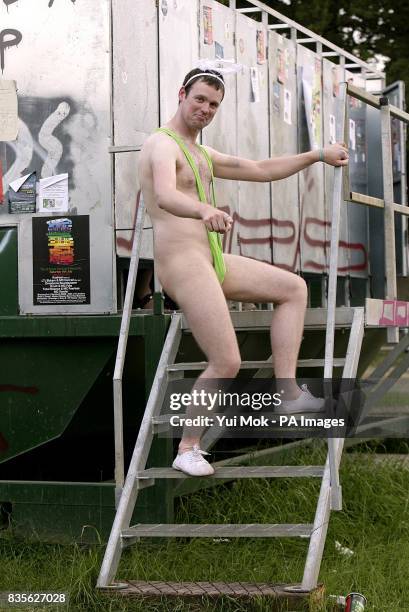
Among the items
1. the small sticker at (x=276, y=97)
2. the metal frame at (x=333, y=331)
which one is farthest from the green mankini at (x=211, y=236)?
the small sticker at (x=276, y=97)

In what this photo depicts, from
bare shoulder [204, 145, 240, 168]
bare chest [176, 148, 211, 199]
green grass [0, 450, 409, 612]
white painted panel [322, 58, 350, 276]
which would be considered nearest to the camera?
green grass [0, 450, 409, 612]

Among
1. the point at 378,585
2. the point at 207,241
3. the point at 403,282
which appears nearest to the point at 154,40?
the point at 207,241

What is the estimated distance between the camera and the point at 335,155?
231 inches

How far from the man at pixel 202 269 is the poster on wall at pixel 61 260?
3.29 feet

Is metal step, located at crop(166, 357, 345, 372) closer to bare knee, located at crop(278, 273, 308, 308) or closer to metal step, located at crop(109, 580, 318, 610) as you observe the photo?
bare knee, located at crop(278, 273, 308, 308)

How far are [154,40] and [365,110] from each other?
3.50 metres

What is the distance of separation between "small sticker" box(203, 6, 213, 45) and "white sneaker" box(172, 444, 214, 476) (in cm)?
304

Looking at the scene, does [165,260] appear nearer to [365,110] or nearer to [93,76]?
[93,76]

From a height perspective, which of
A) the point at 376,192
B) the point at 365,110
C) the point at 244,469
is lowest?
the point at 244,469

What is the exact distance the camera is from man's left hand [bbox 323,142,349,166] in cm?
587

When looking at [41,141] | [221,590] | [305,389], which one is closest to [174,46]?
[41,141]

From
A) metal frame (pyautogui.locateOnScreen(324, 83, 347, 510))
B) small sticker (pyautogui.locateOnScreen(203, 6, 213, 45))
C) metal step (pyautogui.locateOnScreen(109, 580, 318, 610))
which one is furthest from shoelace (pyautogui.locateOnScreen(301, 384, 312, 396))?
small sticker (pyautogui.locateOnScreen(203, 6, 213, 45))

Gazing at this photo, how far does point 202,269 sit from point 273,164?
76 cm

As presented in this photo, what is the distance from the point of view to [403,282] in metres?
10.2
